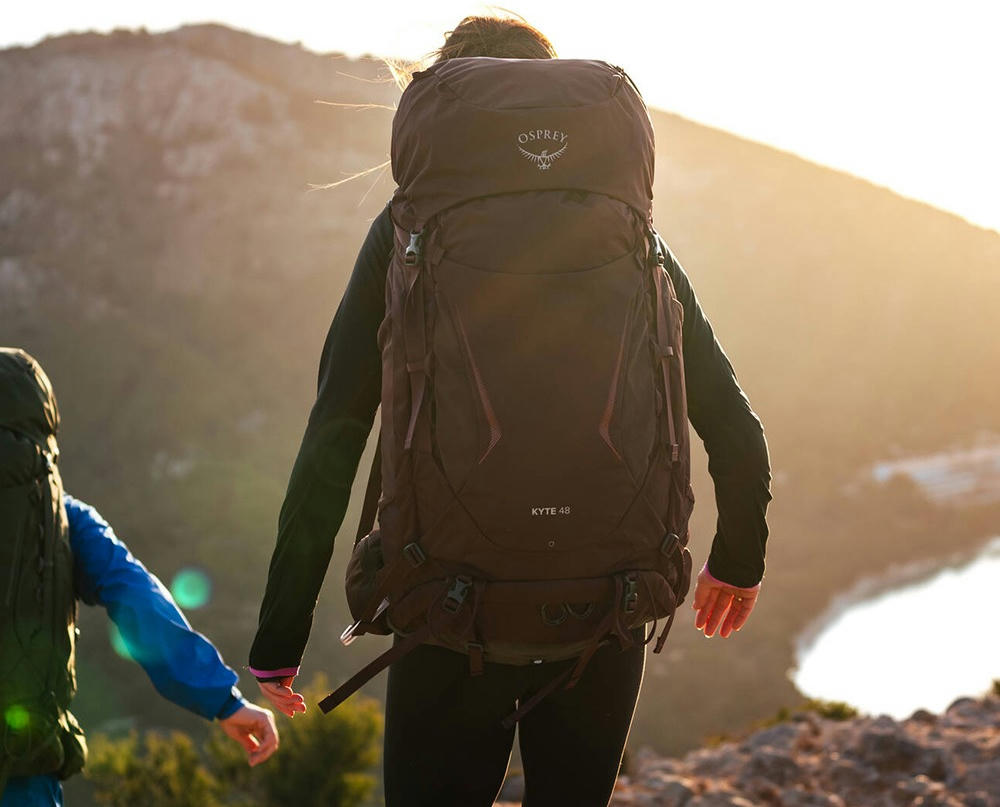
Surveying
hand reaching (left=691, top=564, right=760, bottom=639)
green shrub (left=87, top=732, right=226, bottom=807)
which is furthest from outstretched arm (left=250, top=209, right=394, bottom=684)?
green shrub (left=87, top=732, right=226, bottom=807)

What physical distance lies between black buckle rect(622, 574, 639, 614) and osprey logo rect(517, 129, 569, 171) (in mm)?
545

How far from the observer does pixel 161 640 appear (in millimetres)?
1493

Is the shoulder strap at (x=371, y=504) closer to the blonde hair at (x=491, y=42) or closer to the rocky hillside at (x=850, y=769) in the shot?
the blonde hair at (x=491, y=42)

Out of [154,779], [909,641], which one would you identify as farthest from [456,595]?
[909,641]

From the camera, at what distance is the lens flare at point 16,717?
140 cm

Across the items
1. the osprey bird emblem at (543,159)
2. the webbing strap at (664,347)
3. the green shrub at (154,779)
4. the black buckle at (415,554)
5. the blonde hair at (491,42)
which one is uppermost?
the blonde hair at (491,42)

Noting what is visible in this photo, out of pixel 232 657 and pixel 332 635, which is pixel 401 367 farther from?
pixel 332 635

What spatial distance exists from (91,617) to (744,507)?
33.5m

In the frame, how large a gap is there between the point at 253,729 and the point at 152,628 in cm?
23

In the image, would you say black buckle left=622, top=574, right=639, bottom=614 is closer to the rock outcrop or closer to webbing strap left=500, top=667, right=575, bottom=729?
webbing strap left=500, top=667, right=575, bottom=729

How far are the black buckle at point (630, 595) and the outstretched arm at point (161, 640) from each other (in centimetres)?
63

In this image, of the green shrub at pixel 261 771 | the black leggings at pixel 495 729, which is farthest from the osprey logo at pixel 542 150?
the green shrub at pixel 261 771

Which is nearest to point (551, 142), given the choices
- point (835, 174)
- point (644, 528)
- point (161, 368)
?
point (644, 528)

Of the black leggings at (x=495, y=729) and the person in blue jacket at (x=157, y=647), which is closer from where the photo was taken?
the black leggings at (x=495, y=729)
